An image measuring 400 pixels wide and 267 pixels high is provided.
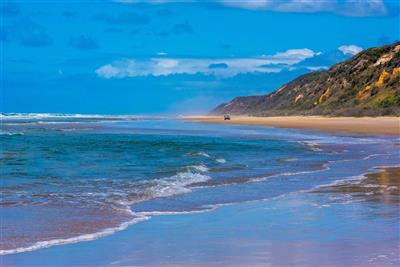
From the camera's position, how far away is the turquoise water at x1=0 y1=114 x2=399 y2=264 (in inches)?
433

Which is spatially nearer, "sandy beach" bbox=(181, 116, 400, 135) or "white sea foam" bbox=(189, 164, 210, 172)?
"white sea foam" bbox=(189, 164, 210, 172)

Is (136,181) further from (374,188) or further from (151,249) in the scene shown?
(151,249)

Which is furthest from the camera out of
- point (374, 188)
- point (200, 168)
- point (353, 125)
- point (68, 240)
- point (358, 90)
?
point (358, 90)

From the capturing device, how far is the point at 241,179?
59.9ft

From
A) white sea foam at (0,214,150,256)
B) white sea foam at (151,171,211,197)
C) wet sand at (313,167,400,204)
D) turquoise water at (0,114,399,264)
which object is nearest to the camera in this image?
white sea foam at (0,214,150,256)

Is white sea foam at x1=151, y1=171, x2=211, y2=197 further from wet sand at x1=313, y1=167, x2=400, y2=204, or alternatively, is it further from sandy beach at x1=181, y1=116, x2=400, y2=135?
sandy beach at x1=181, y1=116, x2=400, y2=135

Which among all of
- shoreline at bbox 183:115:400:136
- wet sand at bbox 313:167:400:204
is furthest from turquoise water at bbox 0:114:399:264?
shoreline at bbox 183:115:400:136

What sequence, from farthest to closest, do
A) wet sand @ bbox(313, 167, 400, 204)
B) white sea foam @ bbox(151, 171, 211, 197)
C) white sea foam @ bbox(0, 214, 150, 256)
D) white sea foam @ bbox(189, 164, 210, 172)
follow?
white sea foam @ bbox(189, 164, 210, 172) < white sea foam @ bbox(151, 171, 211, 197) < wet sand @ bbox(313, 167, 400, 204) < white sea foam @ bbox(0, 214, 150, 256)

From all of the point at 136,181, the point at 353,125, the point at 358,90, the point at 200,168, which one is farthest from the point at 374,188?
the point at 358,90

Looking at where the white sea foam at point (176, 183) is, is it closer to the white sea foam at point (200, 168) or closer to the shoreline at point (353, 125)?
the white sea foam at point (200, 168)

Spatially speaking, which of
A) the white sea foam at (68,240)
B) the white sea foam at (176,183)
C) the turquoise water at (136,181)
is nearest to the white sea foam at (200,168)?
the turquoise water at (136,181)

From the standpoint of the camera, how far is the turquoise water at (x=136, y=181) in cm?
1100

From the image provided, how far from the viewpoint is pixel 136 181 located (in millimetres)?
17562

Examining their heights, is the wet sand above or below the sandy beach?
below
